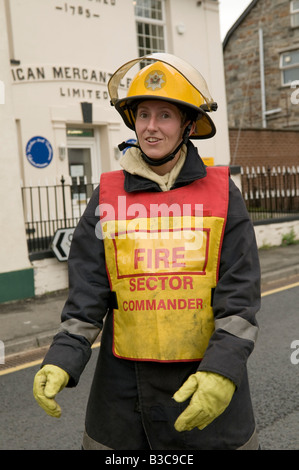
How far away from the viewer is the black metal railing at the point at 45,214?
8.31m

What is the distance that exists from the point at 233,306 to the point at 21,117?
855 centimetres

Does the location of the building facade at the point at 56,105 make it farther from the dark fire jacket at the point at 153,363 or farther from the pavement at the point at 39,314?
the dark fire jacket at the point at 153,363

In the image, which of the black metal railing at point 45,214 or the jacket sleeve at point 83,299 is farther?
the black metal railing at point 45,214

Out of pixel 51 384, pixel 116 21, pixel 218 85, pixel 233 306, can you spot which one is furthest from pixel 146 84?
pixel 218 85

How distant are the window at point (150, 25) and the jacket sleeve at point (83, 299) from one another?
416 inches

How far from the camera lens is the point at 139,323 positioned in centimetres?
180

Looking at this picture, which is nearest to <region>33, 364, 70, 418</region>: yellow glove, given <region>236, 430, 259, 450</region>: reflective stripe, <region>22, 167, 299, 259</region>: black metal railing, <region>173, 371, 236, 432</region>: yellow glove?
<region>173, 371, 236, 432</region>: yellow glove

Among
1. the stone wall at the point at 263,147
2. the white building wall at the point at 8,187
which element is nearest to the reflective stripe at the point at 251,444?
the white building wall at the point at 8,187

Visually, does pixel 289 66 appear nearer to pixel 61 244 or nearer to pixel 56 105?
pixel 56 105

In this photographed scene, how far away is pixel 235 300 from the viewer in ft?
5.55

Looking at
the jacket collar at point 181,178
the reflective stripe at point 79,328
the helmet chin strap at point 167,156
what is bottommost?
the reflective stripe at point 79,328

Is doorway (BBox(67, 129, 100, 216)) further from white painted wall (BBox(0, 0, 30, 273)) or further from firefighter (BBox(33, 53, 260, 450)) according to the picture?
firefighter (BBox(33, 53, 260, 450))

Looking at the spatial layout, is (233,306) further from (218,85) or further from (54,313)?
(218,85)

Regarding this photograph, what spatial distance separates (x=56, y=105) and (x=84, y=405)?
279 inches
